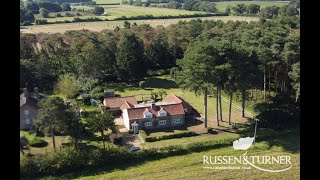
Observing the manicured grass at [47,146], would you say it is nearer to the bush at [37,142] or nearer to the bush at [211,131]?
the bush at [37,142]

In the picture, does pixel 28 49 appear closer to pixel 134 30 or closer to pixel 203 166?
pixel 203 166

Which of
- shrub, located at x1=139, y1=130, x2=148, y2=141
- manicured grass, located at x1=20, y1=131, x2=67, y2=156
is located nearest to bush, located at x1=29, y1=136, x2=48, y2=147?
manicured grass, located at x1=20, y1=131, x2=67, y2=156

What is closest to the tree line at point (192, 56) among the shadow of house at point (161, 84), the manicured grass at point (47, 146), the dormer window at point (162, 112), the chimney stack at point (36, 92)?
the shadow of house at point (161, 84)

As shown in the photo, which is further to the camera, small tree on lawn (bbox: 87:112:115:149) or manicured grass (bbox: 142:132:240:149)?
manicured grass (bbox: 142:132:240:149)

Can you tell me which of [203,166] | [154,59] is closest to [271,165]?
[203,166]

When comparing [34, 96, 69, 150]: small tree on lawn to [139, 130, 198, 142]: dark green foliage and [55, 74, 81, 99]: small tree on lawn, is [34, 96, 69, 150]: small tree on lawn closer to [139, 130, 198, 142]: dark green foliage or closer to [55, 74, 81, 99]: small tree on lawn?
[55, 74, 81, 99]: small tree on lawn

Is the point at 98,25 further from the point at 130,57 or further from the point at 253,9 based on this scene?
the point at 253,9
